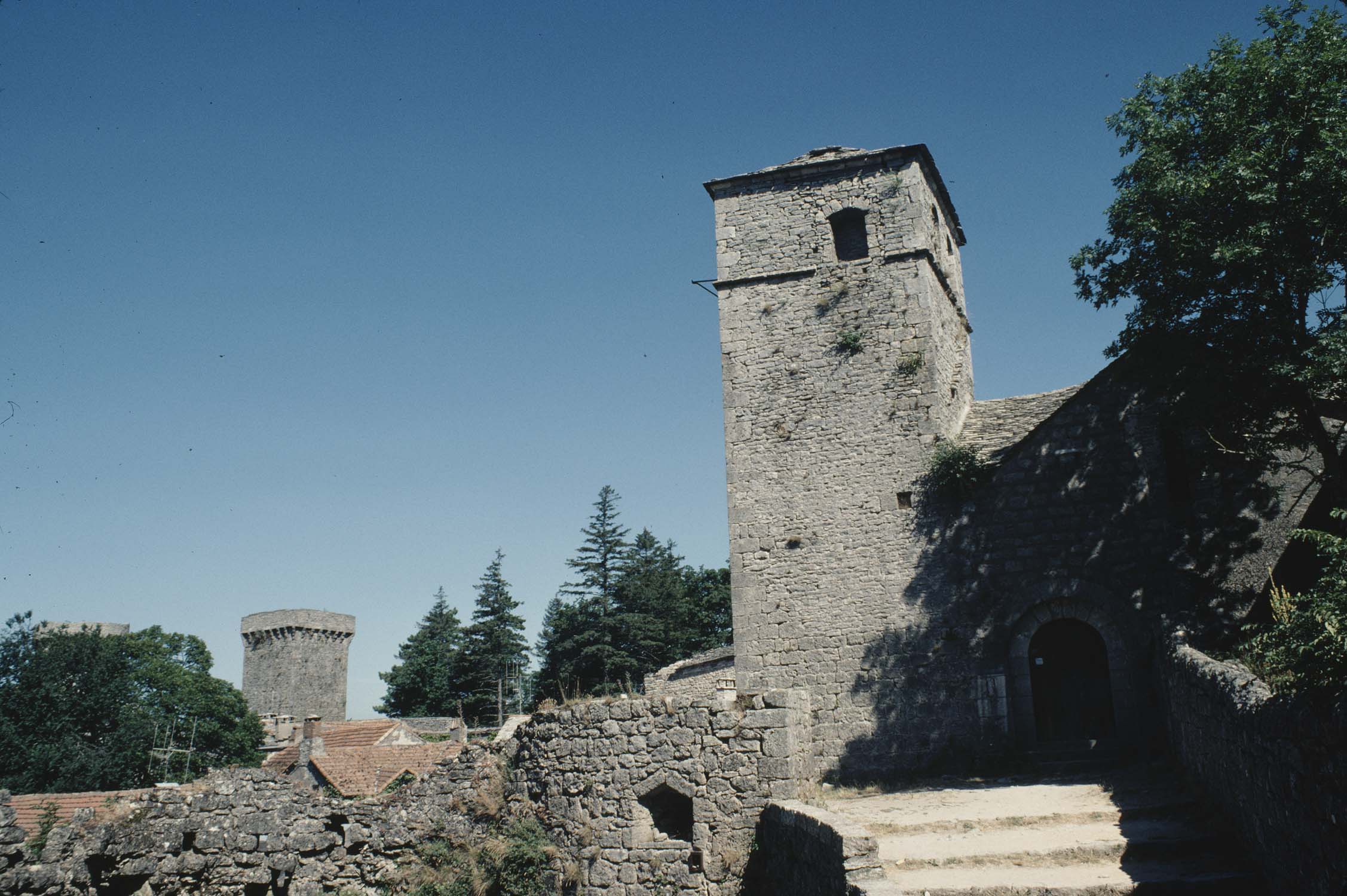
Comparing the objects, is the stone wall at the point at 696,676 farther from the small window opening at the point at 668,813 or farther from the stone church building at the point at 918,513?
the small window opening at the point at 668,813

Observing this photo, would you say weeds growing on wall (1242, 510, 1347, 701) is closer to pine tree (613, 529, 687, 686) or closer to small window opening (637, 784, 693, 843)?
small window opening (637, 784, 693, 843)

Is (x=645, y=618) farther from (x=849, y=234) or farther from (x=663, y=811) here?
(x=663, y=811)

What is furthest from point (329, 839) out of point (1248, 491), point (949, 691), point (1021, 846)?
point (1248, 491)

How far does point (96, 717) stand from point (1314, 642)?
49209 millimetres

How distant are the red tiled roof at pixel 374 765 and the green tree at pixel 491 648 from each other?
102ft

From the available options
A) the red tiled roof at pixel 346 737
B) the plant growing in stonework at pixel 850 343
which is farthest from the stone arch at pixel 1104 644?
the red tiled roof at pixel 346 737

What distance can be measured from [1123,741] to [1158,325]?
564cm

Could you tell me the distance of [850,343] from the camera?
16156mm

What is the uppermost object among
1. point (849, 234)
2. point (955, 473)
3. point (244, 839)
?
point (849, 234)

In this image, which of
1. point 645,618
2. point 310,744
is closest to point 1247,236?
point 310,744

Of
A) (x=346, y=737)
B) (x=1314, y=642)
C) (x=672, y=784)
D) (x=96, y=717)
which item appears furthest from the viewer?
(x=96, y=717)

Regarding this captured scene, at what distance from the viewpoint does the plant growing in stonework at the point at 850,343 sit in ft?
53.0

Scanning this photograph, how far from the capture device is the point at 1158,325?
39.4ft

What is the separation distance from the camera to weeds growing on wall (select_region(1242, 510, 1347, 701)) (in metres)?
4.88
